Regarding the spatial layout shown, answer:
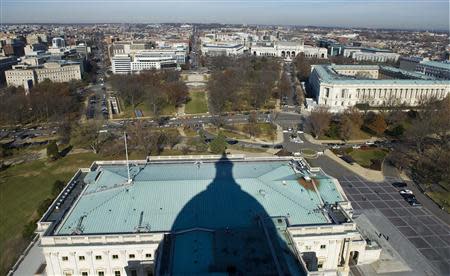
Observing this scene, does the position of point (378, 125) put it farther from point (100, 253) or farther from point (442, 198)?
point (100, 253)

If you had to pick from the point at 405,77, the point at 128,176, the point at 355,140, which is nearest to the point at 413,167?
the point at 355,140

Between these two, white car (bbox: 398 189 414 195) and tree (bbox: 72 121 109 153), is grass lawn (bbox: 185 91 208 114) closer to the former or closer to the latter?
tree (bbox: 72 121 109 153)

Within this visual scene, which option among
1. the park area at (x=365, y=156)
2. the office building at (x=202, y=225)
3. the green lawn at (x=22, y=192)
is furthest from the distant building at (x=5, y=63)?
the park area at (x=365, y=156)

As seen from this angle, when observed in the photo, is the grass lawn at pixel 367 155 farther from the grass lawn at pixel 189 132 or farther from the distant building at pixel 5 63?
the distant building at pixel 5 63

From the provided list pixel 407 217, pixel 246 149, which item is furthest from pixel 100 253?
pixel 246 149

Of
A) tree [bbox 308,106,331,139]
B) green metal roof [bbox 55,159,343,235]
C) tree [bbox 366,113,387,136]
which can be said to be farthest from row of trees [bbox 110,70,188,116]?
green metal roof [bbox 55,159,343,235]
